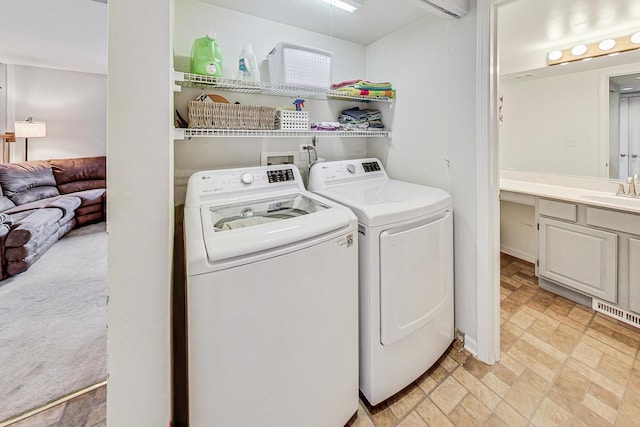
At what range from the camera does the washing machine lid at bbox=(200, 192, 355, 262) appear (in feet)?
3.01

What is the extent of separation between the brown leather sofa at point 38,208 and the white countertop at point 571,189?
3452 millimetres

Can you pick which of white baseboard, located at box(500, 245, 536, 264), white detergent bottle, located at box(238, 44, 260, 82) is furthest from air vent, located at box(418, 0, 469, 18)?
white baseboard, located at box(500, 245, 536, 264)

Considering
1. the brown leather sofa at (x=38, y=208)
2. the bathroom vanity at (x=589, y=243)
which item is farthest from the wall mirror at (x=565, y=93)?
the brown leather sofa at (x=38, y=208)

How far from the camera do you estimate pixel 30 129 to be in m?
2.33

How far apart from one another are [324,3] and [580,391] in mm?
2601

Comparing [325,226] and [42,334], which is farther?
[42,334]

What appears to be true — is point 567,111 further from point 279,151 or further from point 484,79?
point 279,151

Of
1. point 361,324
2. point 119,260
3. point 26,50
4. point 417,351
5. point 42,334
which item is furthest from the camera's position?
point 26,50

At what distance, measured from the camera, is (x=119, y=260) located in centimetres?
83

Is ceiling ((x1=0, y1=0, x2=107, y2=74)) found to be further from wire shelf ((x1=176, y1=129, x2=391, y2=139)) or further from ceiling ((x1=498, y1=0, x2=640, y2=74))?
ceiling ((x1=498, y1=0, x2=640, y2=74))

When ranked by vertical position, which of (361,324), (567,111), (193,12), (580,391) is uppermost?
(193,12)

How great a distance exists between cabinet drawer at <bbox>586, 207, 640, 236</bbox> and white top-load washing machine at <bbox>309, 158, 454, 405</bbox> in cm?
132

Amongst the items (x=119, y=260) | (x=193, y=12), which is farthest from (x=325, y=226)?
(x=193, y=12)

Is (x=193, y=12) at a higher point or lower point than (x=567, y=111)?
higher
